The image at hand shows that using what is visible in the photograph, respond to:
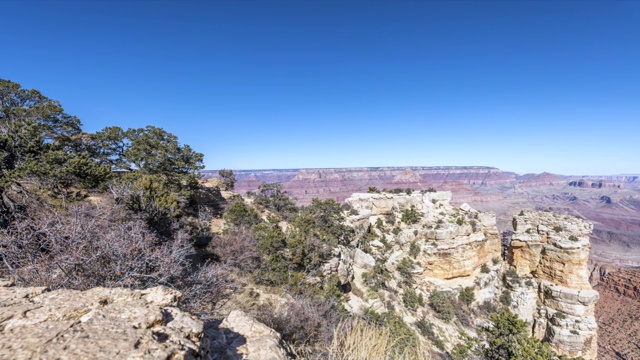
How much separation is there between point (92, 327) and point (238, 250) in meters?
11.0

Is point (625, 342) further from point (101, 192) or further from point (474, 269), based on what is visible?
point (101, 192)

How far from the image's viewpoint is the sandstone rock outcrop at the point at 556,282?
1892 cm

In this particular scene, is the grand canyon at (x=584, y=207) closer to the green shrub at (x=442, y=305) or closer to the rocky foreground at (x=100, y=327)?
the green shrub at (x=442, y=305)

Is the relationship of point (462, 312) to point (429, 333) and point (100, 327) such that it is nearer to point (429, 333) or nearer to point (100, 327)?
point (429, 333)

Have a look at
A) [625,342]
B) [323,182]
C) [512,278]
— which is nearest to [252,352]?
[512,278]

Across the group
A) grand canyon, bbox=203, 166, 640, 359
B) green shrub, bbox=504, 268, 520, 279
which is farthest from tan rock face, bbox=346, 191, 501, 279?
grand canyon, bbox=203, 166, 640, 359

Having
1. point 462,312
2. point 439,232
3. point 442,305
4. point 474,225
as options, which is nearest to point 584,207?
point 474,225

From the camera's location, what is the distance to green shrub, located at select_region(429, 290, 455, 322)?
17.6m

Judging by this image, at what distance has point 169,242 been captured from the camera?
959cm

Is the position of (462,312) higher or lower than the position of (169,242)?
lower

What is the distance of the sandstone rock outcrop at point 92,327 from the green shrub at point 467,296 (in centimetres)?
2331

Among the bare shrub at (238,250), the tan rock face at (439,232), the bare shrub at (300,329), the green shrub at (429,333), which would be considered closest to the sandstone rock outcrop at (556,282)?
the tan rock face at (439,232)

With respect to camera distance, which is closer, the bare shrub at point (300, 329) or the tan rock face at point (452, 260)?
the bare shrub at point (300, 329)

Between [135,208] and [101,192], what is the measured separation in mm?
3797
